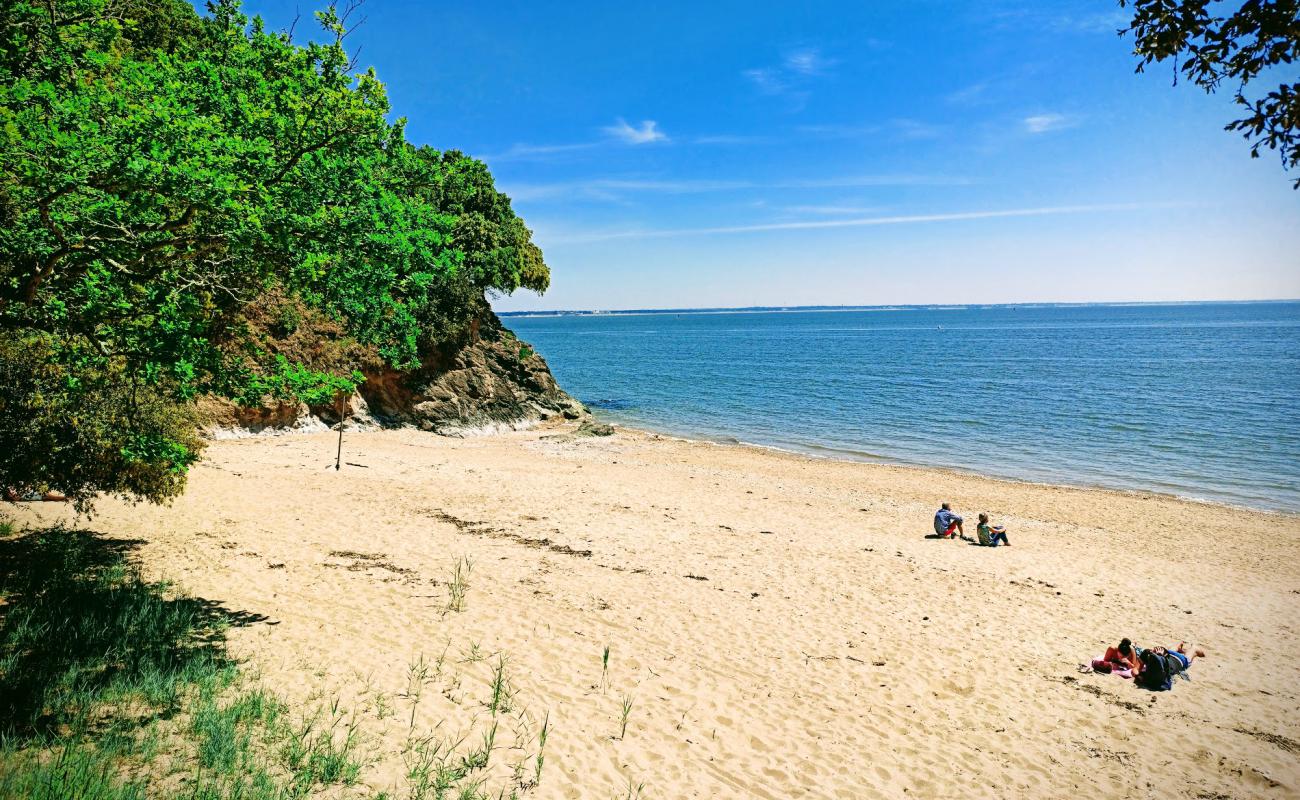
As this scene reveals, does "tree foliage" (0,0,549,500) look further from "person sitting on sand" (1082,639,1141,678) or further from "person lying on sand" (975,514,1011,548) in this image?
"person lying on sand" (975,514,1011,548)

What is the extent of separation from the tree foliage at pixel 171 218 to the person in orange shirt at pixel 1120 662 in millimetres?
11834

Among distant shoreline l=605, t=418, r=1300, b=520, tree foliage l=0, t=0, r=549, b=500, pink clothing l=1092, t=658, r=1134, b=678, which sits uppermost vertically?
tree foliage l=0, t=0, r=549, b=500

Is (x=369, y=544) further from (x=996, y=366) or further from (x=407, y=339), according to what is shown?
(x=996, y=366)

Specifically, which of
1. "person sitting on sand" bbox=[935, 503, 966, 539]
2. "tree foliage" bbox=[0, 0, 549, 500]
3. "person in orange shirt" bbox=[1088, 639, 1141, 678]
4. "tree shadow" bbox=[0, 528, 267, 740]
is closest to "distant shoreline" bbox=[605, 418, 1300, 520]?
"person sitting on sand" bbox=[935, 503, 966, 539]

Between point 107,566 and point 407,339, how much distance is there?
7258 millimetres

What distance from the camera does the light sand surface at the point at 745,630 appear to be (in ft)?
25.5

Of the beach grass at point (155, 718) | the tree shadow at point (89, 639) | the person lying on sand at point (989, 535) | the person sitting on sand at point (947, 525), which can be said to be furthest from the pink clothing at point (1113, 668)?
the tree shadow at point (89, 639)

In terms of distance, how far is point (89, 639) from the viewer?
26.4ft

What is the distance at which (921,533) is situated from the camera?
62.9ft

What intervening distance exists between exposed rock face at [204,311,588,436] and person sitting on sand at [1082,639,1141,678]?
2800 centimetres

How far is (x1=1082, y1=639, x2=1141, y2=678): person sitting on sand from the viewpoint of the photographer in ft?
34.6

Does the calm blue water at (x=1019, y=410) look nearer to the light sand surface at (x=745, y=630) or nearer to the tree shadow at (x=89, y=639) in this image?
the light sand surface at (x=745, y=630)

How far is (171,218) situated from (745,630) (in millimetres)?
10341

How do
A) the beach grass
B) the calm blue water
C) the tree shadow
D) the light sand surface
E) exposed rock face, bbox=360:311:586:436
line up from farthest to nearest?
exposed rock face, bbox=360:311:586:436 → the calm blue water → the light sand surface → the tree shadow → the beach grass
